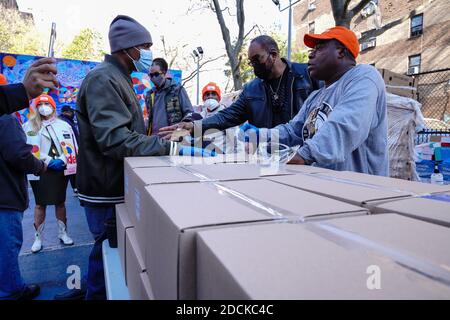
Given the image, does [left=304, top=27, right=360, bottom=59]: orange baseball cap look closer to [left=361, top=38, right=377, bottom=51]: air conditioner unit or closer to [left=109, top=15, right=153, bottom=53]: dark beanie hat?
[left=109, top=15, right=153, bottom=53]: dark beanie hat

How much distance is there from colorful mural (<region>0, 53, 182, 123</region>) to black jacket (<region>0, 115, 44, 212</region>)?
4.31 metres

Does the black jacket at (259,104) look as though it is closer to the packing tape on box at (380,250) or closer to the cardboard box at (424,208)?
the cardboard box at (424,208)

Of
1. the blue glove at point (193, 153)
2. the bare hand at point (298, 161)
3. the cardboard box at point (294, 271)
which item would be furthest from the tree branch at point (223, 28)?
the cardboard box at point (294, 271)

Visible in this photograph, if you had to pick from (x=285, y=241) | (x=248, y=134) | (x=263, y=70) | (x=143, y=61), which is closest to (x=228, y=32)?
(x=263, y=70)

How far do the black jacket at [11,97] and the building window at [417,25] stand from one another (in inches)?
862

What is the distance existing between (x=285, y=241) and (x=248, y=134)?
1680 mm

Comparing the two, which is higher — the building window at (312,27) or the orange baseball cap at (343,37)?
the building window at (312,27)

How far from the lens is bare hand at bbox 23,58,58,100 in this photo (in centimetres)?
150

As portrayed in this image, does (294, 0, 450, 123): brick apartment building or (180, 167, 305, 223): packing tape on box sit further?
(294, 0, 450, 123): brick apartment building

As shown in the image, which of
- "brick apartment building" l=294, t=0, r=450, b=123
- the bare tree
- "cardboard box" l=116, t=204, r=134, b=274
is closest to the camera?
"cardboard box" l=116, t=204, r=134, b=274

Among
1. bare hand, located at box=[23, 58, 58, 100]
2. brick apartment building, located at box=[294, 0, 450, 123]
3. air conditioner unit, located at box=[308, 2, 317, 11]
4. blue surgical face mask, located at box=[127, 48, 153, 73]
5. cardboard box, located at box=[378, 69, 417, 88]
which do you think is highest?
air conditioner unit, located at box=[308, 2, 317, 11]

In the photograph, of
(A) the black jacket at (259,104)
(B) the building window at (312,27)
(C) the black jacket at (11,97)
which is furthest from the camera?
(B) the building window at (312,27)

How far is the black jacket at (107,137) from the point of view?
1.62 meters

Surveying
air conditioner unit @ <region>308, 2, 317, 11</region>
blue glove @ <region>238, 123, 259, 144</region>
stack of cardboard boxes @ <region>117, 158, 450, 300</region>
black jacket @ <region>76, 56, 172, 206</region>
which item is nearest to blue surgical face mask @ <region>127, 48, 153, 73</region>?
black jacket @ <region>76, 56, 172, 206</region>
